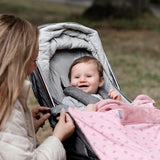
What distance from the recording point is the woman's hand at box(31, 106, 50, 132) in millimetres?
2617

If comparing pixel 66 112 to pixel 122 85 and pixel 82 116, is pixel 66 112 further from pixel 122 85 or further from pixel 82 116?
pixel 122 85

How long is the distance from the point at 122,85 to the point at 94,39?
195 cm

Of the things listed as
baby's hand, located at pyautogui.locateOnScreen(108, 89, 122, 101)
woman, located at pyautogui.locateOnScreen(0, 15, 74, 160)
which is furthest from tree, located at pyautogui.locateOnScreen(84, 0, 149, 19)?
woman, located at pyautogui.locateOnScreen(0, 15, 74, 160)

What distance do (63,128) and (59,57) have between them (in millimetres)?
1349

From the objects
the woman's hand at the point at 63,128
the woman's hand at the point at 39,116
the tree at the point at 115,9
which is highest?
the woman's hand at the point at 63,128

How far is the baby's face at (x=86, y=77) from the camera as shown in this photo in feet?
10.5

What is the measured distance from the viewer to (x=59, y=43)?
3488 mm

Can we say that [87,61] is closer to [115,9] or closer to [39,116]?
[39,116]

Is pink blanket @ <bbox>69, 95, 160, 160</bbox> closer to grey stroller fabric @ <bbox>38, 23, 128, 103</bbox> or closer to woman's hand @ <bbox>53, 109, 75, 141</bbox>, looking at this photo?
woman's hand @ <bbox>53, 109, 75, 141</bbox>

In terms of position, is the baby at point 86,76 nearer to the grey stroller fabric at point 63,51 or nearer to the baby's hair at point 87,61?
the baby's hair at point 87,61

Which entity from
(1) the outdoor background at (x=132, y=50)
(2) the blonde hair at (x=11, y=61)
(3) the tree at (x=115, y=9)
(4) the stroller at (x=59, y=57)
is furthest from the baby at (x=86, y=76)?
(3) the tree at (x=115, y=9)

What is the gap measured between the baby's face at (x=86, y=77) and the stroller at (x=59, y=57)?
0.14 meters

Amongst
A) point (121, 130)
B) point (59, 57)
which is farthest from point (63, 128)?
point (59, 57)

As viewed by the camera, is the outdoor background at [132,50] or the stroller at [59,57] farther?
the outdoor background at [132,50]
